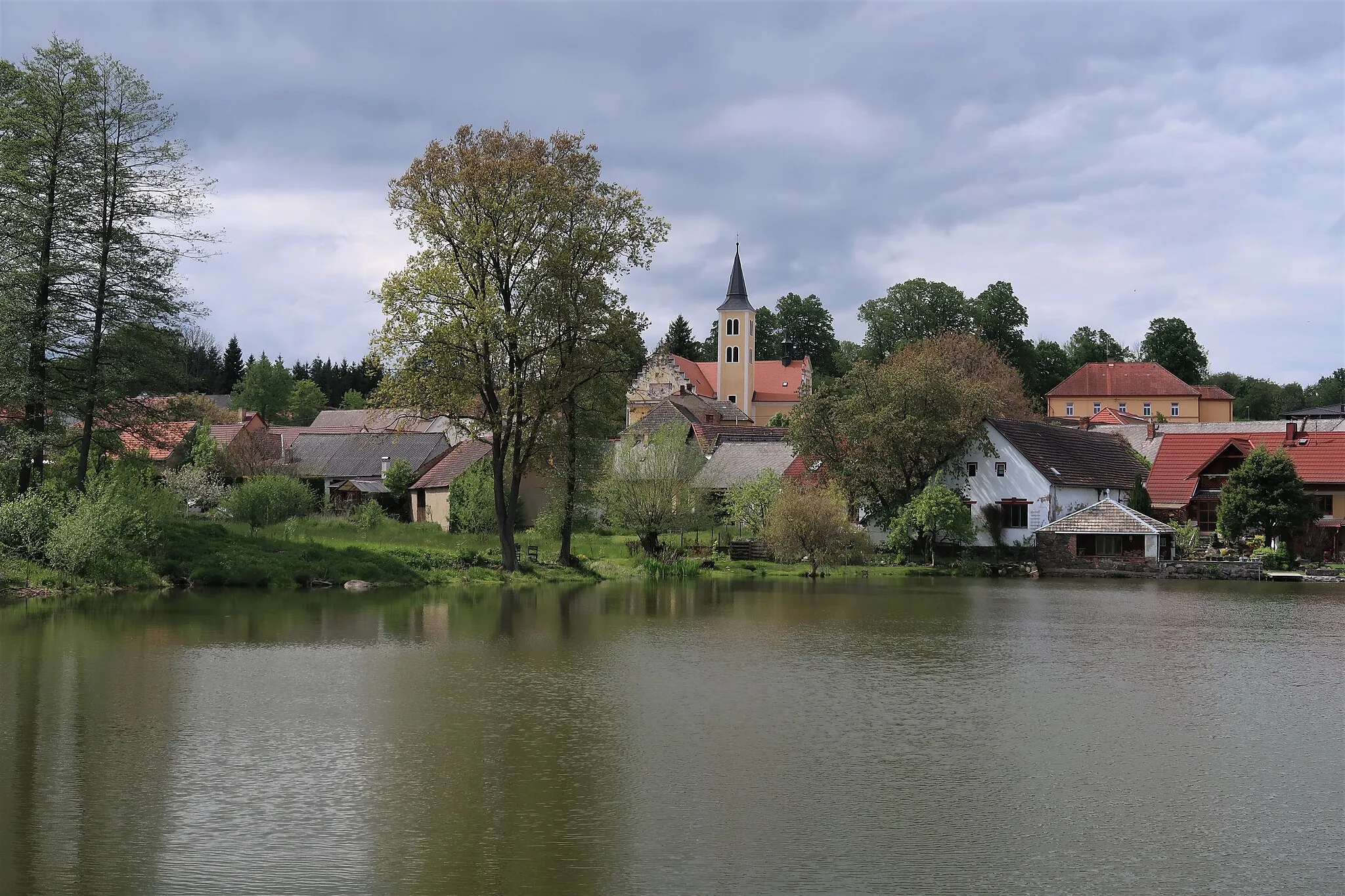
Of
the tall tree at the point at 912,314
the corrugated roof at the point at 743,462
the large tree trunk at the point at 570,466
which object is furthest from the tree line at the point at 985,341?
the large tree trunk at the point at 570,466

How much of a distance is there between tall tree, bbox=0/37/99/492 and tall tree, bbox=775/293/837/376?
328ft

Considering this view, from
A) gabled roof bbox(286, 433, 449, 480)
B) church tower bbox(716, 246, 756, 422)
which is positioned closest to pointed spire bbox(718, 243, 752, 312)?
church tower bbox(716, 246, 756, 422)

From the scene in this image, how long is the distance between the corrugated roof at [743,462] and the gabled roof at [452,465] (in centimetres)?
1101

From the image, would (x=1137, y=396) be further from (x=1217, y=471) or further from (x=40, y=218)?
(x=40, y=218)

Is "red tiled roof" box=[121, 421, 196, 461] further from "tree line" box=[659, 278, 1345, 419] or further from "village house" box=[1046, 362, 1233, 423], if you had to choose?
"village house" box=[1046, 362, 1233, 423]

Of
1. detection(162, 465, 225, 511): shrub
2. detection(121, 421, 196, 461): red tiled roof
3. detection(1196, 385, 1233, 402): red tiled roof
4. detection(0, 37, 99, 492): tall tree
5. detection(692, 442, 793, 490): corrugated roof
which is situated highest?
detection(1196, 385, 1233, 402): red tiled roof

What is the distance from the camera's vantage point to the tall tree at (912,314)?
99938 mm

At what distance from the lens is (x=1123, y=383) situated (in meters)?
106

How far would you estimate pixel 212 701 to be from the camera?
53.5 ft

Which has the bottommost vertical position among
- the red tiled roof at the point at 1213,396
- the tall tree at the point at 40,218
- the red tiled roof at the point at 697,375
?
the tall tree at the point at 40,218

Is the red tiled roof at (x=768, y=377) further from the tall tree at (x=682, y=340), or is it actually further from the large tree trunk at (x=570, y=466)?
the large tree trunk at (x=570, y=466)

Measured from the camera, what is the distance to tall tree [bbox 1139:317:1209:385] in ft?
395

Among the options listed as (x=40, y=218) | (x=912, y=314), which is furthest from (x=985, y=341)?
(x=40, y=218)

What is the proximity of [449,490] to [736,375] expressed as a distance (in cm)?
6233
